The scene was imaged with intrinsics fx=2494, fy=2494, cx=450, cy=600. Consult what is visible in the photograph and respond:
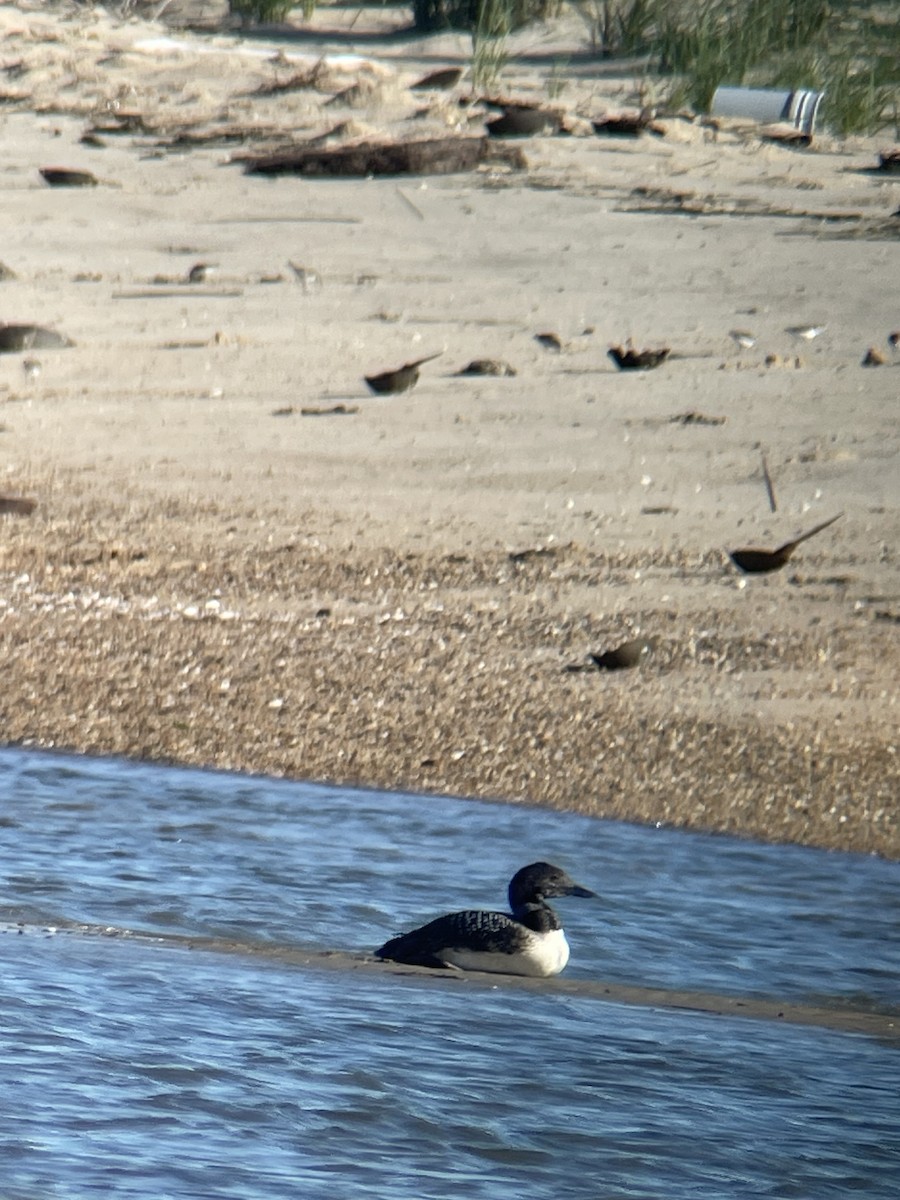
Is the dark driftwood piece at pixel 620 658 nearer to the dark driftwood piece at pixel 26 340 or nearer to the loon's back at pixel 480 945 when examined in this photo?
the loon's back at pixel 480 945

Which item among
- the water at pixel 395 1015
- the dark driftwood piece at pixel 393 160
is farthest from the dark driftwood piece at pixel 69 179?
the water at pixel 395 1015

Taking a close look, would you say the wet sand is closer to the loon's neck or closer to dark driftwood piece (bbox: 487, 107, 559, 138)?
the loon's neck

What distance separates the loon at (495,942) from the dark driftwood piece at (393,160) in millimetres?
6922

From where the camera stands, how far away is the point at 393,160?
10.5 metres

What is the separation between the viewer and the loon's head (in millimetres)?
3984

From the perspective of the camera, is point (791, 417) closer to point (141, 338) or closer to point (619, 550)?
point (619, 550)

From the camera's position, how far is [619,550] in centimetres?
668

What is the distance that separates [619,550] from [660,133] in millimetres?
4878

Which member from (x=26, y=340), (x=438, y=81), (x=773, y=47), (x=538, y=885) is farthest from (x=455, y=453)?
(x=773, y=47)

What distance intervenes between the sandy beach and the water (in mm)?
334

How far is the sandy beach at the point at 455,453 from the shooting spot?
535 cm

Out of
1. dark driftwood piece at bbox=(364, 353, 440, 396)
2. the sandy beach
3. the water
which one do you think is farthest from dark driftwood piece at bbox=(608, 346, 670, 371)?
the water

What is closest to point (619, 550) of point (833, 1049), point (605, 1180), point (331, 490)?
point (331, 490)

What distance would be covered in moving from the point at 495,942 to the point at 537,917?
11 cm
